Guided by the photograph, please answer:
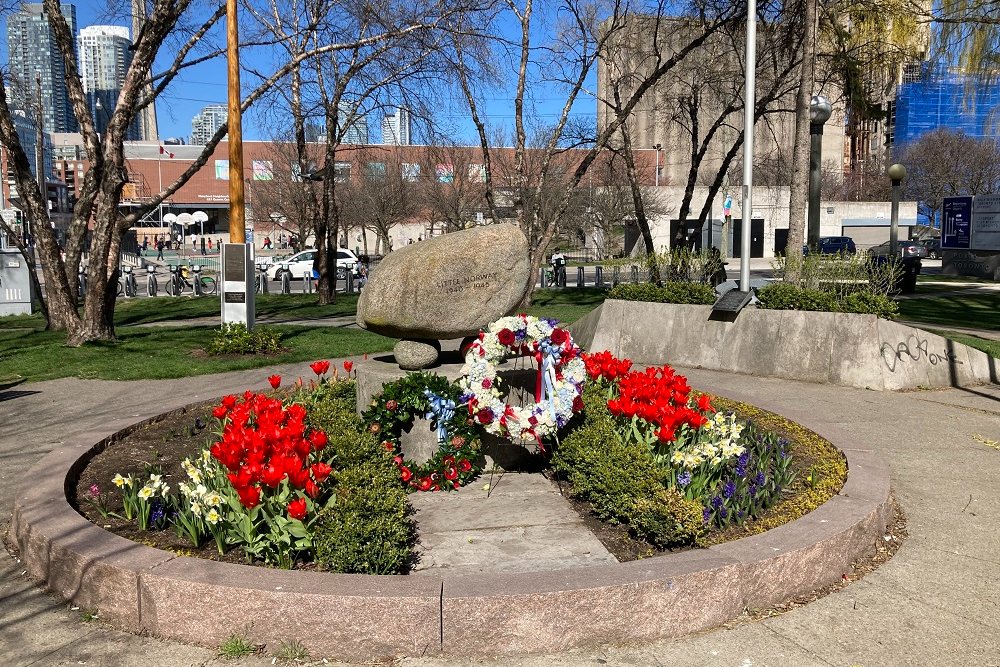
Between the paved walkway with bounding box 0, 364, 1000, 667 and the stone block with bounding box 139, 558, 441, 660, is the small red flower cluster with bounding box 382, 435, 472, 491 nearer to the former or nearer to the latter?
the stone block with bounding box 139, 558, 441, 660

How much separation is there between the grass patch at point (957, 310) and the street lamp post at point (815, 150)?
2391 millimetres

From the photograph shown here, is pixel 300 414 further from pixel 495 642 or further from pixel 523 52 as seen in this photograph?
pixel 523 52

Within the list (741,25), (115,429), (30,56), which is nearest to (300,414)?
(115,429)

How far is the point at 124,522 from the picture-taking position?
527 cm

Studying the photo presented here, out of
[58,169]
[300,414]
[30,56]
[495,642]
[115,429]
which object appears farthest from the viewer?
[58,169]

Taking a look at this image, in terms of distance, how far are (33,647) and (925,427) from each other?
778cm

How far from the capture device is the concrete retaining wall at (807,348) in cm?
1028

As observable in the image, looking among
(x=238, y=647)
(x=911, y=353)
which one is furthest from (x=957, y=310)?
(x=238, y=647)

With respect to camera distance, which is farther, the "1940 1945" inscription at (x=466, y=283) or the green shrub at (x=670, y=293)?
the green shrub at (x=670, y=293)

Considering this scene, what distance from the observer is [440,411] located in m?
6.22

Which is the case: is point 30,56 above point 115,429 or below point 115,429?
above

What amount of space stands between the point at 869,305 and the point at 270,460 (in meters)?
8.18

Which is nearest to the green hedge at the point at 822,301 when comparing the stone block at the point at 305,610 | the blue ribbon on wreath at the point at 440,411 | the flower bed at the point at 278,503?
the blue ribbon on wreath at the point at 440,411

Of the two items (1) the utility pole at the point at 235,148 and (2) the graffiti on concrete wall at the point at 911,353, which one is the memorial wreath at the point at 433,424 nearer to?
(2) the graffiti on concrete wall at the point at 911,353
